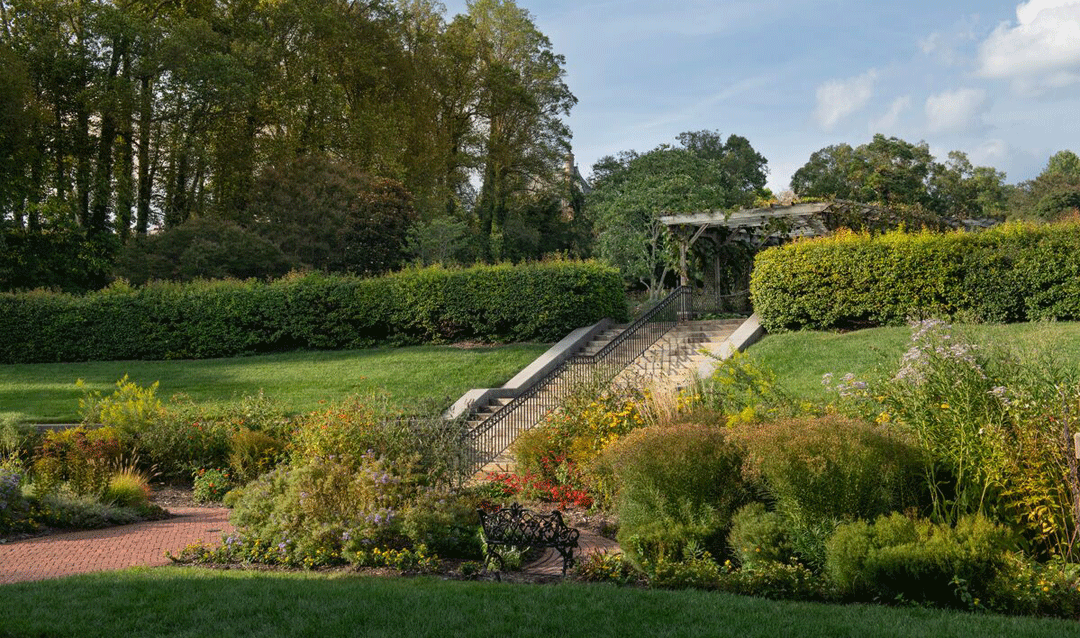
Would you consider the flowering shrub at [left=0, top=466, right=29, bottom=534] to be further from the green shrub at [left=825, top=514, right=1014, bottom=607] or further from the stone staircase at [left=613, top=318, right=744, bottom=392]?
the stone staircase at [left=613, top=318, right=744, bottom=392]

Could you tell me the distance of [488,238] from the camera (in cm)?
3875

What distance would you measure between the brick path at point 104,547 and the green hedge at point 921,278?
11.7 m

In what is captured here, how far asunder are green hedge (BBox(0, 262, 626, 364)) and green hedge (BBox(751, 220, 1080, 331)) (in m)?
4.33

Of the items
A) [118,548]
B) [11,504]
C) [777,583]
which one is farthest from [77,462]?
[777,583]

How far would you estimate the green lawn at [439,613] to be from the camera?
5.28m

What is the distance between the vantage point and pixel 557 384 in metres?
15.7

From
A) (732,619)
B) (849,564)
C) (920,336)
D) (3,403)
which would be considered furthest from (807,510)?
(3,403)

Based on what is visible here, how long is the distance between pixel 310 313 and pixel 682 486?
1568 centimetres

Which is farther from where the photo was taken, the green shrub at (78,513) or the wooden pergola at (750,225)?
the wooden pergola at (750,225)

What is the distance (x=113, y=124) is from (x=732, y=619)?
1123 inches

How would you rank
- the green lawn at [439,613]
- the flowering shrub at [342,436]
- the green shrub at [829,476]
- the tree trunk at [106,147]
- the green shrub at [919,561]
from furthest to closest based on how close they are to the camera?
the tree trunk at [106,147], the flowering shrub at [342,436], the green shrub at [829,476], the green shrub at [919,561], the green lawn at [439,613]

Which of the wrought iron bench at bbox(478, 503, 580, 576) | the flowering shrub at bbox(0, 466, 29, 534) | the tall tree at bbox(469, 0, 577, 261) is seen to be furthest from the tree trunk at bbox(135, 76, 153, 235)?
the wrought iron bench at bbox(478, 503, 580, 576)

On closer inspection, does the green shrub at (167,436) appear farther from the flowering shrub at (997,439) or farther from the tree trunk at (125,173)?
the tree trunk at (125,173)

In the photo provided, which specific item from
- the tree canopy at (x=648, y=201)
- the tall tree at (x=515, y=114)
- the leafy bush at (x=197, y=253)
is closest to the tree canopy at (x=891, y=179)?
the tree canopy at (x=648, y=201)
